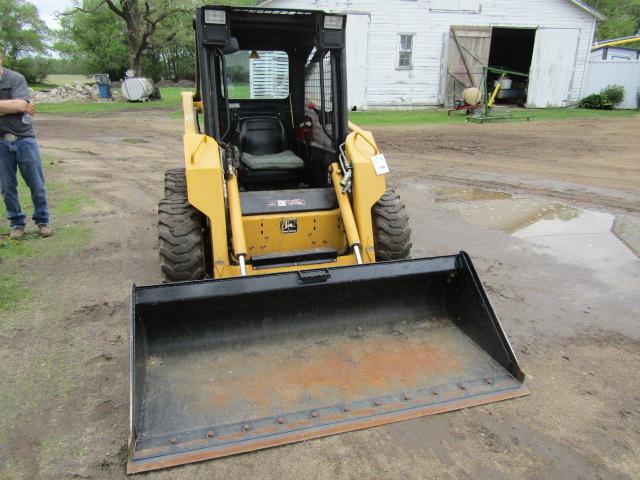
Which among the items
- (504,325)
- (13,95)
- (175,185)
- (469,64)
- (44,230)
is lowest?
(504,325)

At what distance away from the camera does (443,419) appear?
2.71m

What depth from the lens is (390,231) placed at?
3928mm

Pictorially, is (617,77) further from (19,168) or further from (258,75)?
(19,168)

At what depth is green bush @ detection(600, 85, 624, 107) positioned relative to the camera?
782 inches

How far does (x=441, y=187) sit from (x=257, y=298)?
589cm

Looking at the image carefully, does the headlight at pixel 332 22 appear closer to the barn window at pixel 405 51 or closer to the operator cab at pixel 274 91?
the operator cab at pixel 274 91

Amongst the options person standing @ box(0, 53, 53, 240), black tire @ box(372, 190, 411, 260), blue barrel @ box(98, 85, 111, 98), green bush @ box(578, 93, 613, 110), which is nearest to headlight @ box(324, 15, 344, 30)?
black tire @ box(372, 190, 411, 260)

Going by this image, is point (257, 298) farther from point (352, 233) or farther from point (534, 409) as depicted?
point (534, 409)

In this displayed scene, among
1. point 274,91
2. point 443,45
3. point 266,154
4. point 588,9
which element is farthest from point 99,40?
point 266,154

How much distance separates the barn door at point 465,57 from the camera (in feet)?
61.8

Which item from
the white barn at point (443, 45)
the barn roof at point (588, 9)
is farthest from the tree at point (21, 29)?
the barn roof at point (588, 9)

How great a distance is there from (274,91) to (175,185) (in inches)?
66.8

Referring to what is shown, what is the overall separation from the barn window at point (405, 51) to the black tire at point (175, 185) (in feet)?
Answer: 53.5

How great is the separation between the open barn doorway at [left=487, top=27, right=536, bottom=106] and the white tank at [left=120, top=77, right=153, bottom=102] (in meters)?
16.7
